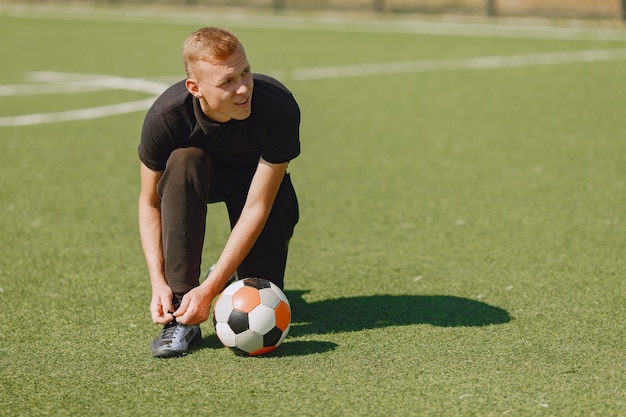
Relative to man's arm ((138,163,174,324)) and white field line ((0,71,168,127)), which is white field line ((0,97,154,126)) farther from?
man's arm ((138,163,174,324))

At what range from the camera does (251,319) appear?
414cm

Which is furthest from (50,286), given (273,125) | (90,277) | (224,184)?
(273,125)

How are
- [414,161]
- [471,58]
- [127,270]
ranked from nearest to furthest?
[127,270]
[414,161]
[471,58]

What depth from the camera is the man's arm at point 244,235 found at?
4.09 metres

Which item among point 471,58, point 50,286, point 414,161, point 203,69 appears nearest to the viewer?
point 203,69

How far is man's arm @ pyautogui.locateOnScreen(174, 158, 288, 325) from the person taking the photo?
4.09m

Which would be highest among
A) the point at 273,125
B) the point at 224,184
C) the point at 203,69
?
the point at 203,69

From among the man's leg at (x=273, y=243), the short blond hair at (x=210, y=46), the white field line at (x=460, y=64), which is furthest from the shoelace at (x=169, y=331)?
the white field line at (x=460, y=64)

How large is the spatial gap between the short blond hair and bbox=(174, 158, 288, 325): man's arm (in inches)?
20.7

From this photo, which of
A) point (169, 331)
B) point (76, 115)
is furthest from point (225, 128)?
point (76, 115)

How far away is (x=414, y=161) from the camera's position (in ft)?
26.9

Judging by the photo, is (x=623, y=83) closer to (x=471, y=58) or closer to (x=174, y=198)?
(x=471, y=58)

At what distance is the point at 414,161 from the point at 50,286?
3900 mm

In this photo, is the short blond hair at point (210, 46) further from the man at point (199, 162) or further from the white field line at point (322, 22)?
the white field line at point (322, 22)
